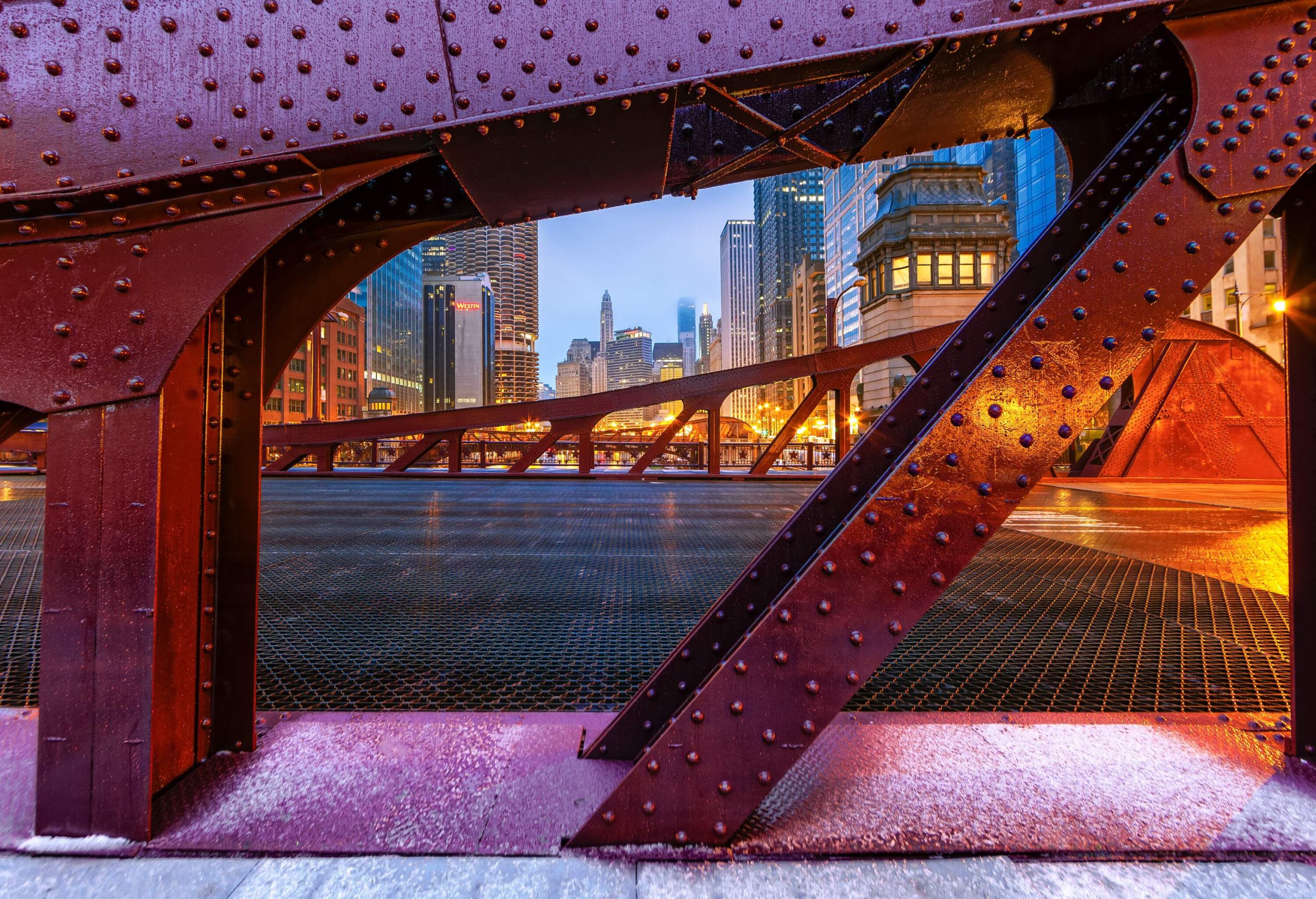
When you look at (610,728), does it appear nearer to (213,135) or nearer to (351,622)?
(213,135)

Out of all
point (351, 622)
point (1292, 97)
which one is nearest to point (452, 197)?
point (1292, 97)

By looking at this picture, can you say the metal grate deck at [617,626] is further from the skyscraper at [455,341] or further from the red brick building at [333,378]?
the skyscraper at [455,341]

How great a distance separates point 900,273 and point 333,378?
283 ft

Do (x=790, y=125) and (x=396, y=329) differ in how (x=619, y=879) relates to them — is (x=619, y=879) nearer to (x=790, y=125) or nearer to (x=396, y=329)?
(x=790, y=125)

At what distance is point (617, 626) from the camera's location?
12.9 ft

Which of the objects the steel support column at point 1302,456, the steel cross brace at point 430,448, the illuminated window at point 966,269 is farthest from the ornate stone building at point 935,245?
the steel support column at point 1302,456

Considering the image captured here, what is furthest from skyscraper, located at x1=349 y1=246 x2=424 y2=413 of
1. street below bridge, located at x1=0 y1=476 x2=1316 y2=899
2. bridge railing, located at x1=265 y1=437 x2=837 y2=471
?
street below bridge, located at x1=0 y1=476 x2=1316 y2=899

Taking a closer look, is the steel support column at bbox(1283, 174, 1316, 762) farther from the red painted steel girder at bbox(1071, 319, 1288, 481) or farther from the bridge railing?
the red painted steel girder at bbox(1071, 319, 1288, 481)

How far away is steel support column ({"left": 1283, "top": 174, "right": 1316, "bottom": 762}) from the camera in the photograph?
2.03 m

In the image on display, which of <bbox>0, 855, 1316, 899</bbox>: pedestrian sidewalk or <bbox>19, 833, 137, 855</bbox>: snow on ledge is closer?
<bbox>0, 855, 1316, 899</bbox>: pedestrian sidewalk

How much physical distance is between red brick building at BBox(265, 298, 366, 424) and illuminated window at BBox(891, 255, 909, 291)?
2672 inches

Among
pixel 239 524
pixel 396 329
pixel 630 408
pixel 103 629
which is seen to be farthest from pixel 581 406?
pixel 396 329

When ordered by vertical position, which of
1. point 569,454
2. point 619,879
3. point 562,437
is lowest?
point 619,879

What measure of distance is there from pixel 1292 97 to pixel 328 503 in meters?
12.8
